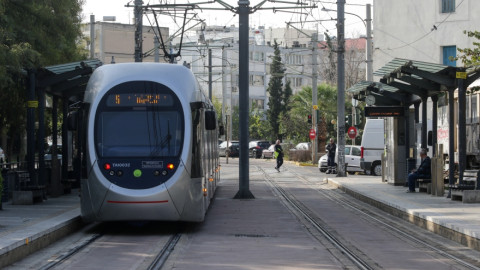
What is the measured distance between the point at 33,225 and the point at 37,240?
182cm

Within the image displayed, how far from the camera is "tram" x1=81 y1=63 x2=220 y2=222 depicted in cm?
1503

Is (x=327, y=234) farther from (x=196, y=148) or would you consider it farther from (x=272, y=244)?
(x=196, y=148)

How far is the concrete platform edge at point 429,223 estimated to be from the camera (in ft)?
45.7

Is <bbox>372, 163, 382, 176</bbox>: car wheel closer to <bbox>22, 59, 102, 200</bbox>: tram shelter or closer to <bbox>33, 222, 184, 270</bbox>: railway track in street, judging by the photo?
<bbox>22, 59, 102, 200</bbox>: tram shelter

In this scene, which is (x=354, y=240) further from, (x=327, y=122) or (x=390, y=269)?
(x=327, y=122)

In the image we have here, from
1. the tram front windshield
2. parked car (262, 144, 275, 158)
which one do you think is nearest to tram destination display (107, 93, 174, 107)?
the tram front windshield

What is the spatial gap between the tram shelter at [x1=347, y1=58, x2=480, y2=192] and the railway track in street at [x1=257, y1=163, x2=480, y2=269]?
97.3 inches

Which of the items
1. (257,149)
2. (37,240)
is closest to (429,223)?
(37,240)

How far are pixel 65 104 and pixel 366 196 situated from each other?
912 centimetres

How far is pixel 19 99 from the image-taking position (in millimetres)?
30438

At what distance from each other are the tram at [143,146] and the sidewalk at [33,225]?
2.82 feet

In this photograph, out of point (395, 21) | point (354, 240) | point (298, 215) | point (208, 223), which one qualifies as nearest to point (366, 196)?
point (298, 215)

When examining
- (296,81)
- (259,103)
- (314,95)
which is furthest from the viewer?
(296,81)

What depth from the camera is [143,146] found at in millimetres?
15430
